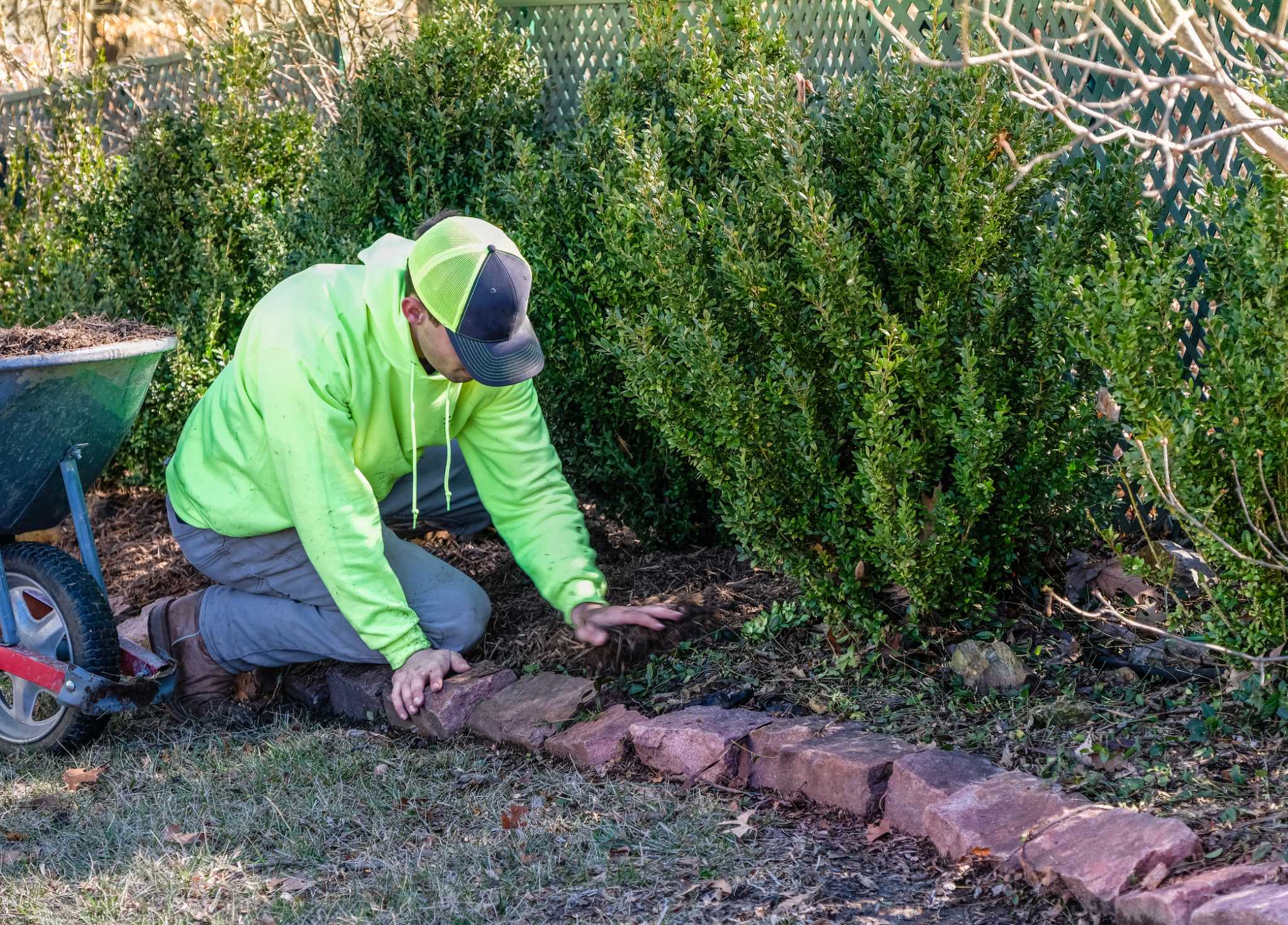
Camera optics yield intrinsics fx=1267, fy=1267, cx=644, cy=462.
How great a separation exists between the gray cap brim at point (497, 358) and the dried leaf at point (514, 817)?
1.12 m

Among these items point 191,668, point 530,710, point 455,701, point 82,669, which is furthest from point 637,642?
point 82,669

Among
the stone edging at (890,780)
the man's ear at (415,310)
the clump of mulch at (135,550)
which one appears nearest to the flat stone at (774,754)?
the stone edging at (890,780)

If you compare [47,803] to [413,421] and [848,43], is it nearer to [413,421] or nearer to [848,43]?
[413,421]

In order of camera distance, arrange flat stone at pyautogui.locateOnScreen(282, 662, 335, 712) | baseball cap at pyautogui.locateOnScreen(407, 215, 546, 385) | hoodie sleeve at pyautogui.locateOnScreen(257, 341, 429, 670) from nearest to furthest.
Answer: baseball cap at pyautogui.locateOnScreen(407, 215, 546, 385)
hoodie sleeve at pyautogui.locateOnScreen(257, 341, 429, 670)
flat stone at pyautogui.locateOnScreen(282, 662, 335, 712)

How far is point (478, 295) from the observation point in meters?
3.38

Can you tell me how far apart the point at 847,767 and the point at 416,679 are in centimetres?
136

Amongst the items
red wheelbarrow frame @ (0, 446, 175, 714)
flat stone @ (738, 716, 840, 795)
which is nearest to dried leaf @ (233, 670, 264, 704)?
red wheelbarrow frame @ (0, 446, 175, 714)

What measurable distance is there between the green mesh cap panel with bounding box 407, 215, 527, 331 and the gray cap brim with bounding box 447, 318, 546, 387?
6 centimetres

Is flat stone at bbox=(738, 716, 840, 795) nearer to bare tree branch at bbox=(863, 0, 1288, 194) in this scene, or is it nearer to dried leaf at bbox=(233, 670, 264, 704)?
bare tree branch at bbox=(863, 0, 1288, 194)

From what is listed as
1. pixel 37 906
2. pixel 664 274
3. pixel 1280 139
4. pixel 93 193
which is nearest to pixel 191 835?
pixel 37 906

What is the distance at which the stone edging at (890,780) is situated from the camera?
7.91 feet

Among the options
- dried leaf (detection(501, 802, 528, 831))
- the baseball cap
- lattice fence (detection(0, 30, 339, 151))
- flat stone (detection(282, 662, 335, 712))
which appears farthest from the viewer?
lattice fence (detection(0, 30, 339, 151))

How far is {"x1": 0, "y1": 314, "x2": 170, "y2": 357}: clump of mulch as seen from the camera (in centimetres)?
392

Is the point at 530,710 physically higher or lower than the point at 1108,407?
lower
